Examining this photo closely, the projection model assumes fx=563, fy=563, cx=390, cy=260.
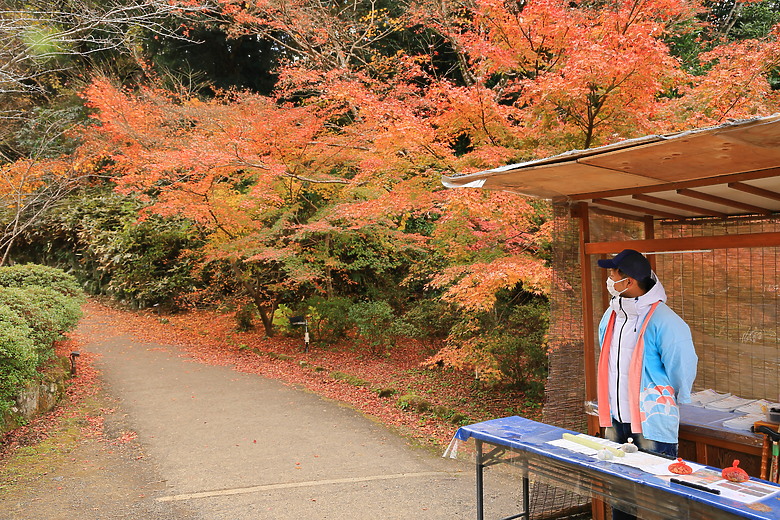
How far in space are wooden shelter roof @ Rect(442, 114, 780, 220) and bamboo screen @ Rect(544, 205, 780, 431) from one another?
0.83ft

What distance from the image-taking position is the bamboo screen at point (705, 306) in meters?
4.29

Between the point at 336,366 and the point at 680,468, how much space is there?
844cm

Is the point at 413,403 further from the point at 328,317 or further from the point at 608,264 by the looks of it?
the point at 608,264

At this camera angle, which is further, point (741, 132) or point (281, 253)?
point (281, 253)

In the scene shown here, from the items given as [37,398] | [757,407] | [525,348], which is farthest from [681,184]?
[37,398]

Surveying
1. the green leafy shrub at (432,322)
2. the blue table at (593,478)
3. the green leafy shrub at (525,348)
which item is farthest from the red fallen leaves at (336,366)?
the blue table at (593,478)

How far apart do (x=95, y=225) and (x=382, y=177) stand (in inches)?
470

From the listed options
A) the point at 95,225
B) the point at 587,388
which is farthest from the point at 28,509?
the point at 95,225

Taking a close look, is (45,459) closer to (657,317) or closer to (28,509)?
(28,509)

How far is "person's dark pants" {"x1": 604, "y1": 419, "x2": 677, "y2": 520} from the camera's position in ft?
10.6

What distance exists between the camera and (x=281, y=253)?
10.4 metres

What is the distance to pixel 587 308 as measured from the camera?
4.23 metres

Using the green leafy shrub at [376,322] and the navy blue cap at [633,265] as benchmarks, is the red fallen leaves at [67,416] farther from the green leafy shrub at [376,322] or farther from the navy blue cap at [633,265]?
the navy blue cap at [633,265]

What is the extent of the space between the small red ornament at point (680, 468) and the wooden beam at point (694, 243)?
129cm
